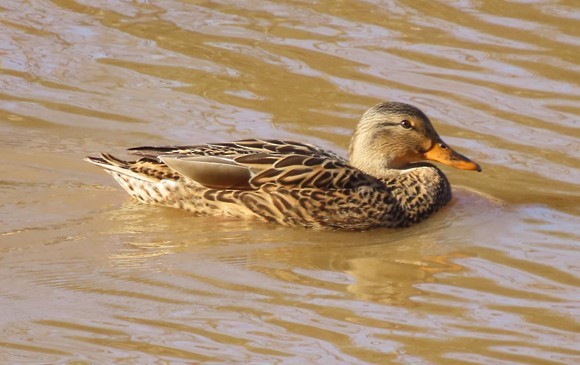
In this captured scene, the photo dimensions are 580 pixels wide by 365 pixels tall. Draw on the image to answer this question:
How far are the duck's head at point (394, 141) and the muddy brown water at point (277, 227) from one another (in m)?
0.33

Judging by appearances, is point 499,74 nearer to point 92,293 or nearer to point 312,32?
point 312,32

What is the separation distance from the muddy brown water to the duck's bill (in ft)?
0.76

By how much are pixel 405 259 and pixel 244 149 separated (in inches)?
56.1

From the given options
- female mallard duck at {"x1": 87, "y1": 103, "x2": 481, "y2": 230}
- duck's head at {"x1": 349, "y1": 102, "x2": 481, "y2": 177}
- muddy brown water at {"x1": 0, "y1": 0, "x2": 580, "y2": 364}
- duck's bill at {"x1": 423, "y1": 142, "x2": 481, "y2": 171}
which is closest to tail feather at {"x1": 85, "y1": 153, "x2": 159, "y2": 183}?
female mallard duck at {"x1": 87, "y1": 103, "x2": 481, "y2": 230}

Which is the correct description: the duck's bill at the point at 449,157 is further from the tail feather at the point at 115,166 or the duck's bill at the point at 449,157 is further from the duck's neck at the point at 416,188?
the tail feather at the point at 115,166

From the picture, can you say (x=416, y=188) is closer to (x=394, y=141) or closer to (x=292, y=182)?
(x=394, y=141)

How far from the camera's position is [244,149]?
28.5 ft

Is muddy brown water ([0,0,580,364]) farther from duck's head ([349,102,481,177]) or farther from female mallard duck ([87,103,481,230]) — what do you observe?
duck's head ([349,102,481,177])

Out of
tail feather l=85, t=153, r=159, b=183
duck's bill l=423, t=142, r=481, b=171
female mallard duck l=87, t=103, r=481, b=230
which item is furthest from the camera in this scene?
duck's bill l=423, t=142, r=481, b=171

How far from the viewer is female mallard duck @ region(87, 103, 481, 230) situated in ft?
27.7

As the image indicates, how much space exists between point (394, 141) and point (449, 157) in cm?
35

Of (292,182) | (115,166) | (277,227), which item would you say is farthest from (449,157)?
(115,166)

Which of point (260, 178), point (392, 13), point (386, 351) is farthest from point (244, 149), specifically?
point (392, 13)

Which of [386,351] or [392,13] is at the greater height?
[392,13]
